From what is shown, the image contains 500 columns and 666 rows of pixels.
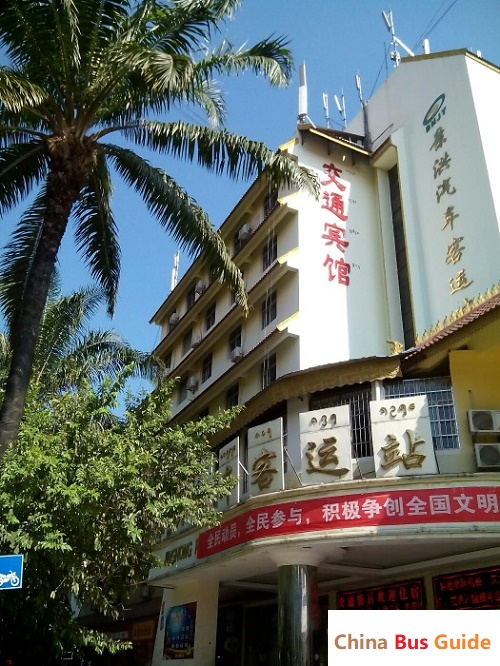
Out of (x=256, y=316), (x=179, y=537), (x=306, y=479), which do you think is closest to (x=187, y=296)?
(x=256, y=316)

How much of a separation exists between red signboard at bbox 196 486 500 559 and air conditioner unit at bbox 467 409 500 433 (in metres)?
1.46

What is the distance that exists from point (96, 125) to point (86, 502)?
21.9 feet

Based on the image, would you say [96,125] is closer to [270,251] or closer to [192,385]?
[270,251]

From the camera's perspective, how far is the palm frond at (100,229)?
494 inches

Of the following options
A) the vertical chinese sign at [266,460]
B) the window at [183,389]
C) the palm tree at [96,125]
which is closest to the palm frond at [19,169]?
the palm tree at [96,125]

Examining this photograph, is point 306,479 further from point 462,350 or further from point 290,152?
point 290,152

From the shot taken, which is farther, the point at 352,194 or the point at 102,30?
the point at 352,194

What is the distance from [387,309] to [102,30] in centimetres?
1039

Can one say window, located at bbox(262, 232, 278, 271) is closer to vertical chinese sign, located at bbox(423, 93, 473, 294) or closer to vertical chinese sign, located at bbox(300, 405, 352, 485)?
vertical chinese sign, located at bbox(423, 93, 473, 294)

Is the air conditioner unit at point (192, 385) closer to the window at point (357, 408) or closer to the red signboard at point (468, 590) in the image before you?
the window at point (357, 408)

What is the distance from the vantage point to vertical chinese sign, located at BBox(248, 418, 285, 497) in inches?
477

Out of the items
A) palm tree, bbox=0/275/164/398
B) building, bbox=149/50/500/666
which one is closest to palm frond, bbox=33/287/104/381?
palm tree, bbox=0/275/164/398

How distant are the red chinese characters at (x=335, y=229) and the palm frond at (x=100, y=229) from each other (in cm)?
668

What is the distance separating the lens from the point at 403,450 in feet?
35.9
